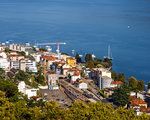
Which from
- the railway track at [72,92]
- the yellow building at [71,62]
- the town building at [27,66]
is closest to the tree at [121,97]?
the railway track at [72,92]

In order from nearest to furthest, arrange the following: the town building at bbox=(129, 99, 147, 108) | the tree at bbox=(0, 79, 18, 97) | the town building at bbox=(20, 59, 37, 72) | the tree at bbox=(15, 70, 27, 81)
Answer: the tree at bbox=(0, 79, 18, 97), the town building at bbox=(129, 99, 147, 108), the tree at bbox=(15, 70, 27, 81), the town building at bbox=(20, 59, 37, 72)

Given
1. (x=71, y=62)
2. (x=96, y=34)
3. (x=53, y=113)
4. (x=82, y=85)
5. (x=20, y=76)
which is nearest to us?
(x=53, y=113)

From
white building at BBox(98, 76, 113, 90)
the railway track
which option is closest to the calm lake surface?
white building at BBox(98, 76, 113, 90)

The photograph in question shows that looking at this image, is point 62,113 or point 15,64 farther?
point 15,64

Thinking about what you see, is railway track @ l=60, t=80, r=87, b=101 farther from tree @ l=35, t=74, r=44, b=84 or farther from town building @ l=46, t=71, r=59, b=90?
tree @ l=35, t=74, r=44, b=84

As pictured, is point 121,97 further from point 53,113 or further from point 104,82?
point 53,113

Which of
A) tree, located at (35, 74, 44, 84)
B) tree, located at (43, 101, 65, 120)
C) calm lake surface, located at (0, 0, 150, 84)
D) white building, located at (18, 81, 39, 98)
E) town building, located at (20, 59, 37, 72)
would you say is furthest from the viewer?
calm lake surface, located at (0, 0, 150, 84)

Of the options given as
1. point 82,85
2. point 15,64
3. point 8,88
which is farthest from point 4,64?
point 8,88

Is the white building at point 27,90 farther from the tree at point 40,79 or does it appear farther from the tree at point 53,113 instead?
the tree at point 53,113

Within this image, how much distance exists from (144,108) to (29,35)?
16.4 metres

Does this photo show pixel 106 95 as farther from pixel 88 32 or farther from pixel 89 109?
pixel 88 32

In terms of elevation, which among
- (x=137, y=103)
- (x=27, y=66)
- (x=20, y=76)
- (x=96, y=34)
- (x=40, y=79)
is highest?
(x=96, y=34)

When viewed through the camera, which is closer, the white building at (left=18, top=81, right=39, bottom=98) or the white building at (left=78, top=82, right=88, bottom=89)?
the white building at (left=18, top=81, right=39, bottom=98)

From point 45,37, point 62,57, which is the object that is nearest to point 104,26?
point 45,37
